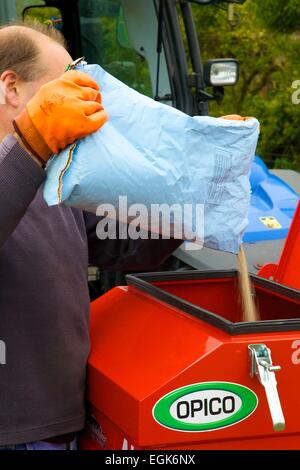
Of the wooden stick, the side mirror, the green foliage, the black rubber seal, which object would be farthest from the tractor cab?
the green foliage

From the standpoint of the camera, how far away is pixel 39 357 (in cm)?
157

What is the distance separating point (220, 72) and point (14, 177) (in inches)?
94.3

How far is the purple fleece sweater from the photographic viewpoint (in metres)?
1.54

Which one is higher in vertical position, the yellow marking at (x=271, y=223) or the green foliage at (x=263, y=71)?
the yellow marking at (x=271, y=223)

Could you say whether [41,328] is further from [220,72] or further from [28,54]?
[220,72]

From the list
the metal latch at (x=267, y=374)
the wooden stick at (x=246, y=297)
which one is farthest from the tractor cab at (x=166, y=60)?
the metal latch at (x=267, y=374)

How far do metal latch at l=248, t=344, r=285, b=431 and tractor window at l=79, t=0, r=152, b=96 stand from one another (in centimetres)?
241

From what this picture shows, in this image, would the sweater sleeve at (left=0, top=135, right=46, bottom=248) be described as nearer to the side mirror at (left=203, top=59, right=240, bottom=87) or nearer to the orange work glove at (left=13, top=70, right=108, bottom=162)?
the orange work glove at (left=13, top=70, right=108, bottom=162)

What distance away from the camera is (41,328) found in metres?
1.57

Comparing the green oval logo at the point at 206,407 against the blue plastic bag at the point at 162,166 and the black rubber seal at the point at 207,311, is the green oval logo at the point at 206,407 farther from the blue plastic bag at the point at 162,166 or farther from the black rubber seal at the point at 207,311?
the blue plastic bag at the point at 162,166

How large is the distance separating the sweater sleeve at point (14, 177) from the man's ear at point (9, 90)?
0.70 feet

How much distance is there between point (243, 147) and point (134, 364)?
478 mm

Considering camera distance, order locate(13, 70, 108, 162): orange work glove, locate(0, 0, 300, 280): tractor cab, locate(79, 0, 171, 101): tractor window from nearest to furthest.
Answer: locate(13, 70, 108, 162): orange work glove
locate(0, 0, 300, 280): tractor cab
locate(79, 0, 171, 101): tractor window

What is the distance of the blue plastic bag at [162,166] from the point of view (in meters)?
1.32
